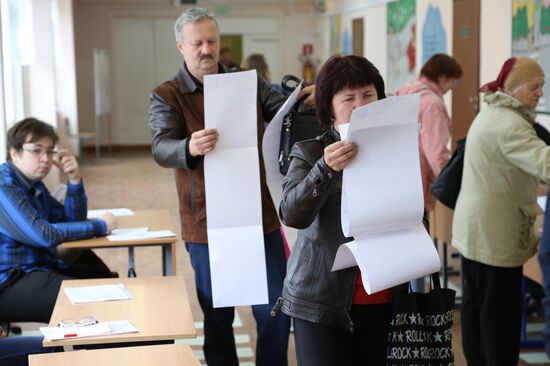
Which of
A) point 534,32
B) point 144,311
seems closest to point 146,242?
point 144,311

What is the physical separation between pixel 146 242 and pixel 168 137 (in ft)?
3.83

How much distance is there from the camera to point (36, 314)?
4055 millimetres

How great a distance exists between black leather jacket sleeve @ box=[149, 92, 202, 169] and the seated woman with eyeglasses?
0.96m

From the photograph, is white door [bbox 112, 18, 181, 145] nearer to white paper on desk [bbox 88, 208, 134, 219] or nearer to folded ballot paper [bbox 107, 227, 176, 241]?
white paper on desk [bbox 88, 208, 134, 219]

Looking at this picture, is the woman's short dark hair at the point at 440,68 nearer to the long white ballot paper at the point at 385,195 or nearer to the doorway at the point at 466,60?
the doorway at the point at 466,60

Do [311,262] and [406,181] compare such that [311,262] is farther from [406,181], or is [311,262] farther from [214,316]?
[214,316]

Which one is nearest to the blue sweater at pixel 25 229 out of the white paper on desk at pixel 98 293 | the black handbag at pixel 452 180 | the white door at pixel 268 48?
the white paper on desk at pixel 98 293

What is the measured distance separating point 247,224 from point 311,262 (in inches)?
37.5

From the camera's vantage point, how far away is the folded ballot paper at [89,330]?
9.26 feet

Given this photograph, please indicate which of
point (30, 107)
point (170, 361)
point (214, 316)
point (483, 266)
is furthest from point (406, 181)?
point (30, 107)

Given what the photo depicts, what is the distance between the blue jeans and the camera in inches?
141

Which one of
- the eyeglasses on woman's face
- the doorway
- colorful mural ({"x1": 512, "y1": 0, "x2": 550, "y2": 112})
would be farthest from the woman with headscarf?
the doorway

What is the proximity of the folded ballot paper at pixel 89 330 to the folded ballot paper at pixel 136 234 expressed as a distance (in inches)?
59.6

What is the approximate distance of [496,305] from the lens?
13.0 feet
